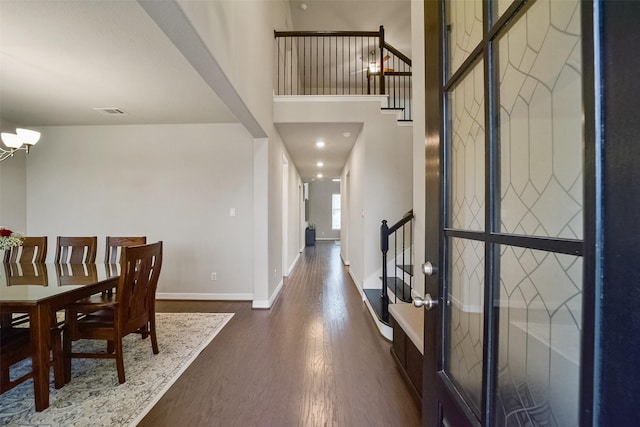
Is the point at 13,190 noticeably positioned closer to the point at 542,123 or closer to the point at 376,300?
the point at 376,300

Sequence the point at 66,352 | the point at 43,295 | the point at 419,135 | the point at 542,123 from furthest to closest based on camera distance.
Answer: the point at 66,352 < the point at 419,135 < the point at 43,295 < the point at 542,123

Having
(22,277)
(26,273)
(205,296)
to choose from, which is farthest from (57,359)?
Result: (205,296)

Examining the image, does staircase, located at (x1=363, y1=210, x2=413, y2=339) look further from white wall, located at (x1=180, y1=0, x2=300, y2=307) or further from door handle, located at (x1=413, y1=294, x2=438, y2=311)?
door handle, located at (x1=413, y1=294, x2=438, y2=311)

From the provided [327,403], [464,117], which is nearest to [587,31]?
[464,117]

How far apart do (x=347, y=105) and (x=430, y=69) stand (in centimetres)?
310

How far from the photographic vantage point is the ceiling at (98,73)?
186 centimetres

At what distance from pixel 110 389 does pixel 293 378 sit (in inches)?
48.6

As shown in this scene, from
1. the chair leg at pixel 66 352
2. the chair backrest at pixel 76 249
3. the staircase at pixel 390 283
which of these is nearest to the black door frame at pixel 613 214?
the staircase at pixel 390 283

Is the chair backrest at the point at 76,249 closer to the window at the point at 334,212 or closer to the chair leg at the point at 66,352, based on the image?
the chair leg at the point at 66,352

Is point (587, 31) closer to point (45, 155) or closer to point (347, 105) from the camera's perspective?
point (347, 105)

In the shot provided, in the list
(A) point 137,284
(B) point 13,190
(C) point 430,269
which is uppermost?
(B) point 13,190

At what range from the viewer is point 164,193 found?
158 inches

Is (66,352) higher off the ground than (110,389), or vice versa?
(66,352)

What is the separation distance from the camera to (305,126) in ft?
13.4
